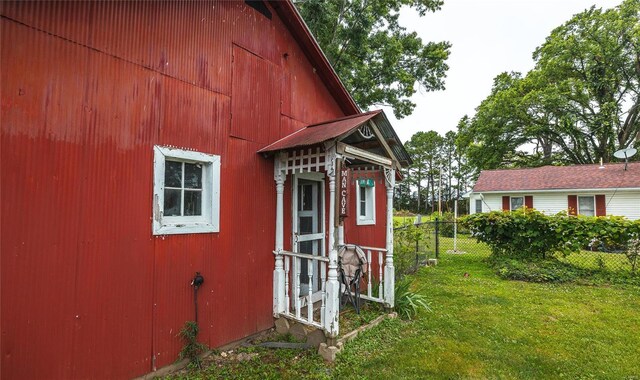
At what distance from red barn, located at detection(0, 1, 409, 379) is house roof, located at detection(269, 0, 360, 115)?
48mm

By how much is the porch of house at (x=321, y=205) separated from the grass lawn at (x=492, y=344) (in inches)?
20.6

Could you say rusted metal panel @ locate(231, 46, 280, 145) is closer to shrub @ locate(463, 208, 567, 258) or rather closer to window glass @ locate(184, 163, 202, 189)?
window glass @ locate(184, 163, 202, 189)

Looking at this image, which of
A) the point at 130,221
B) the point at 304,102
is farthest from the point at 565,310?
the point at 130,221

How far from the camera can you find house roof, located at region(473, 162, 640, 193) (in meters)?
14.2

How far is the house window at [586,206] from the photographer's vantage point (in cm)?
1454

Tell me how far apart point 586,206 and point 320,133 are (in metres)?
16.8

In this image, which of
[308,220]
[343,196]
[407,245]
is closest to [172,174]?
[343,196]

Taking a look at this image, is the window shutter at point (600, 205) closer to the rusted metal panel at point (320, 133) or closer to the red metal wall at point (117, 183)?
the rusted metal panel at point (320, 133)

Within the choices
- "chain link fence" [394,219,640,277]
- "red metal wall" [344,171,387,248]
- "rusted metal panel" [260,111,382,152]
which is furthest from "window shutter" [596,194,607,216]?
"rusted metal panel" [260,111,382,152]

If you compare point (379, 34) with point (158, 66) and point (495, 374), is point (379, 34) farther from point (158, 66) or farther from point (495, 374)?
point (495, 374)

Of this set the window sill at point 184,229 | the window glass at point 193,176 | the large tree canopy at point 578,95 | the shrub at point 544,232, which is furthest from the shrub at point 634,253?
the large tree canopy at point 578,95

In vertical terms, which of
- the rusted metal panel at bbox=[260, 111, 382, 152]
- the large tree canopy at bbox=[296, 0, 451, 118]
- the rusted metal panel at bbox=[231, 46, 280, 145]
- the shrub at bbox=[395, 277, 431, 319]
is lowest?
the shrub at bbox=[395, 277, 431, 319]

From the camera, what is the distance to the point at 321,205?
17.9 ft

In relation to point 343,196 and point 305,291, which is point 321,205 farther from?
point 305,291
